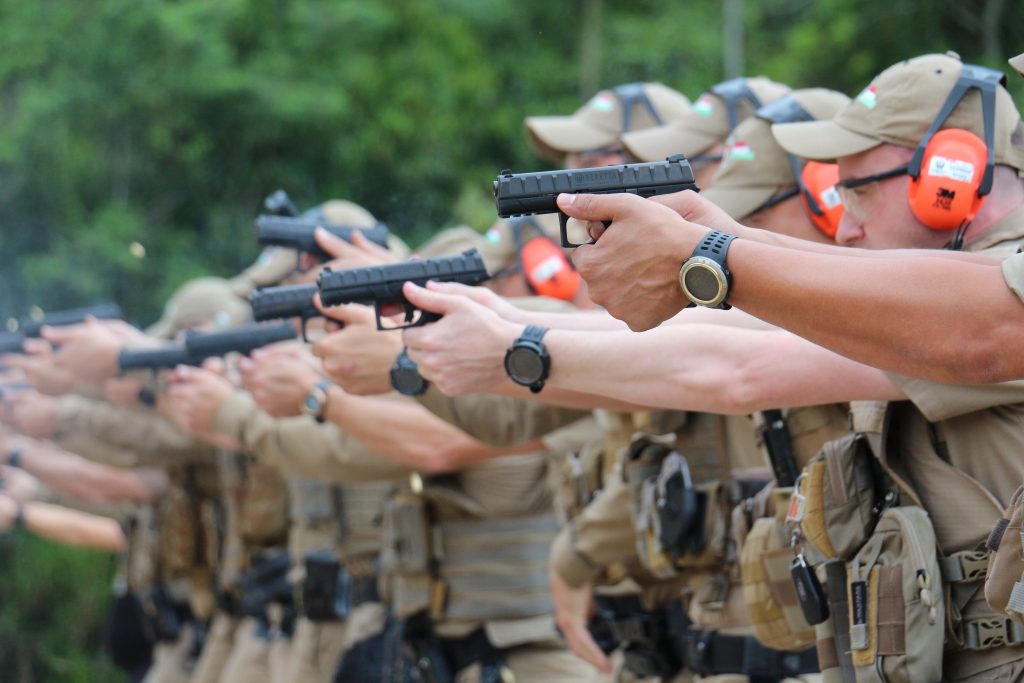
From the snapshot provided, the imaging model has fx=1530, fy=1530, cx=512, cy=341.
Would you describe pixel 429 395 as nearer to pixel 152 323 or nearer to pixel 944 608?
pixel 944 608

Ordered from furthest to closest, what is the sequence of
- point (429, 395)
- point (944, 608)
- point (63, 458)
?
point (63, 458)
point (429, 395)
point (944, 608)

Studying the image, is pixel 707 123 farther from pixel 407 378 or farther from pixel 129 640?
pixel 129 640

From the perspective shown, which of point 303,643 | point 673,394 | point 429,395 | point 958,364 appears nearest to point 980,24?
point 303,643

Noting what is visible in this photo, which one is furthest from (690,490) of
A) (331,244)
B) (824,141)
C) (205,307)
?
(205,307)

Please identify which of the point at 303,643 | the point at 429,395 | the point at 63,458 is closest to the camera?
the point at 429,395

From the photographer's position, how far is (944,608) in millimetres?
3604

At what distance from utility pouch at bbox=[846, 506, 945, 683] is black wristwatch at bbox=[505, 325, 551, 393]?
1070 millimetres

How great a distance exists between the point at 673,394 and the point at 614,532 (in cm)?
186

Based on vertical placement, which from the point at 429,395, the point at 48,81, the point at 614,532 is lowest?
the point at 614,532

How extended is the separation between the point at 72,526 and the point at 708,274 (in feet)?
34.3

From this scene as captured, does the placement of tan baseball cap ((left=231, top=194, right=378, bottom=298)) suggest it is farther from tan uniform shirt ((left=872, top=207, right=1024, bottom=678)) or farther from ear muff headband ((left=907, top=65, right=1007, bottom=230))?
tan uniform shirt ((left=872, top=207, right=1024, bottom=678))

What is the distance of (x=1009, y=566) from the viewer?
308 cm

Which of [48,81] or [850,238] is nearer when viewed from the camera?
[850,238]

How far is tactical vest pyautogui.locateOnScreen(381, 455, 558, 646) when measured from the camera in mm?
6969
